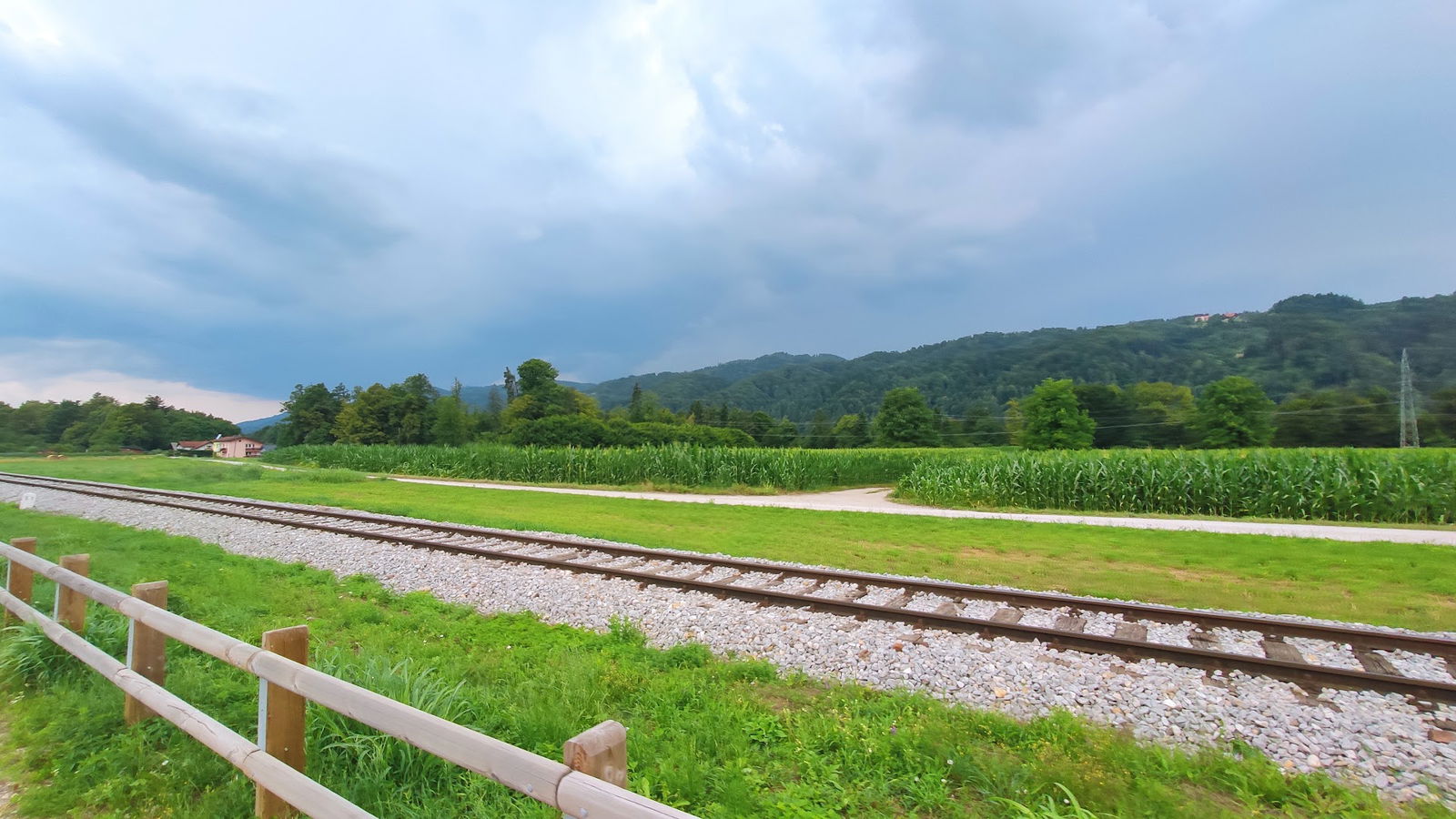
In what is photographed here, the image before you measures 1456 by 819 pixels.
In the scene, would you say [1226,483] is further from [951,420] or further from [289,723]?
[951,420]

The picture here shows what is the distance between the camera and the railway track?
5.30 meters

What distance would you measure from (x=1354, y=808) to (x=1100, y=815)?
1517 millimetres

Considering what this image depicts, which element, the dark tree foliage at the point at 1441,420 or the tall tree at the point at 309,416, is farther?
the tall tree at the point at 309,416

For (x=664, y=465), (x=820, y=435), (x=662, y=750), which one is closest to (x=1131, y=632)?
(x=662, y=750)

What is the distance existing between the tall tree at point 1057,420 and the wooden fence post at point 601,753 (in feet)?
215

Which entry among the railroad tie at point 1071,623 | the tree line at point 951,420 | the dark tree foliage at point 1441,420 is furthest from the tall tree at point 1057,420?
the railroad tie at point 1071,623

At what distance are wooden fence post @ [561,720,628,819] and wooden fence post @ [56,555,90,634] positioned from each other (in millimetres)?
5497

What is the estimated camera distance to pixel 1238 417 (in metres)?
58.1

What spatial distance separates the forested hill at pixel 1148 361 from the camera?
78.2 m

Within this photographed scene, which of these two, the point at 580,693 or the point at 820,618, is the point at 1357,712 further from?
the point at 580,693

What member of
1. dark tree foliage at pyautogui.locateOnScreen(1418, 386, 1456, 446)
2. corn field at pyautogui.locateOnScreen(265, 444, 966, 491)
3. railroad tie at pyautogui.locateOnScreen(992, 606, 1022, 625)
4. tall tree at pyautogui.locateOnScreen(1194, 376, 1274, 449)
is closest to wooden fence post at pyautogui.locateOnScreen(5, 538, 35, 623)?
railroad tie at pyautogui.locateOnScreen(992, 606, 1022, 625)

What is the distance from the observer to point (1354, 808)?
11.0 feet

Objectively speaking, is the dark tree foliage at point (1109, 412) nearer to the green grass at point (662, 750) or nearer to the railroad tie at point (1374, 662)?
the railroad tie at point (1374, 662)

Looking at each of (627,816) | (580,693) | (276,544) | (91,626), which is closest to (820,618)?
(580,693)
